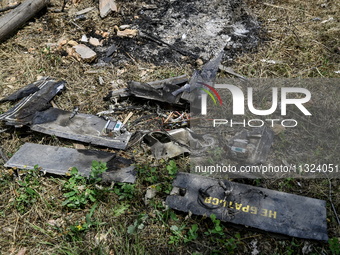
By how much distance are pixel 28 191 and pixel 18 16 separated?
4.12 metres

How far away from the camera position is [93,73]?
14.6 feet

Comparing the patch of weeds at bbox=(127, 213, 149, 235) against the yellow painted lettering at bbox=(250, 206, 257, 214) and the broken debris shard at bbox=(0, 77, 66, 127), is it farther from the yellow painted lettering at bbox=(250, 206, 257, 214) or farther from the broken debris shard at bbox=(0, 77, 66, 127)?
the broken debris shard at bbox=(0, 77, 66, 127)

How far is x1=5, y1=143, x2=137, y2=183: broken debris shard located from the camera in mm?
3064

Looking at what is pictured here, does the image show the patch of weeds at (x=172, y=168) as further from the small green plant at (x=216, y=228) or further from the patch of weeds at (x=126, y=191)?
the small green plant at (x=216, y=228)

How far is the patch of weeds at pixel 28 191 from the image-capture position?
289 cm

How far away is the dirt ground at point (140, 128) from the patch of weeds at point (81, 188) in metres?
0.07

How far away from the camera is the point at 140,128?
12.1ft

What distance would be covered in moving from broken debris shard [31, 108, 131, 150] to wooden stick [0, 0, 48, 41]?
2.54 m

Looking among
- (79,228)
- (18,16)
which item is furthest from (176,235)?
(18,16)

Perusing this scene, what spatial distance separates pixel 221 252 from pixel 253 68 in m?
3.12

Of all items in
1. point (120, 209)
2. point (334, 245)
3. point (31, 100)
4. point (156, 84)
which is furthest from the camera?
point (156, 84)
